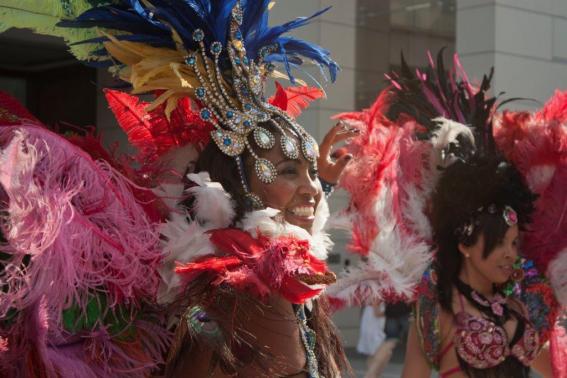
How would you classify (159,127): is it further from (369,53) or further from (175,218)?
(369,53)

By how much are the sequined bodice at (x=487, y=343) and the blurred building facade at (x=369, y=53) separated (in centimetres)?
247

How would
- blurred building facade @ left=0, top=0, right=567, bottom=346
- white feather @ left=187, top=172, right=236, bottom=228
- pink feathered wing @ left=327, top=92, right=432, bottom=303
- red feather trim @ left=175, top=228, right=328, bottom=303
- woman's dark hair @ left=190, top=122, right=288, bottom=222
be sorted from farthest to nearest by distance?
blurred building facade @ left=0, top=0, right=567, bottom=346
pink feathered wing @ left=327, top=92, right=432, bottom=303
woman's dark hair @ left=190, top=122, right=288, bottom=222
white feather @ left=187, top=172, right=236, bottom=228
red feather trim @ left=175, top=228, right=328, bottom=303

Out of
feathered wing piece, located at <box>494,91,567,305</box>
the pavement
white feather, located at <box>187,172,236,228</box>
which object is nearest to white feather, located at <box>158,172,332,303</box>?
white feather, located at <box>187,172,236,228</box>

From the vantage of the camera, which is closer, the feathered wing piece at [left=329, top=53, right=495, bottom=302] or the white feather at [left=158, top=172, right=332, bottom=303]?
the white feather at [left=158, top=172, right=332, bottom=303]

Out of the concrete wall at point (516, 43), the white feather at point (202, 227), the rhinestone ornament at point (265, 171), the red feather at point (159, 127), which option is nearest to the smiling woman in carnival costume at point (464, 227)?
the red feather at point (159, 127)

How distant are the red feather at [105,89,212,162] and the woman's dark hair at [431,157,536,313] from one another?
162 centimetres

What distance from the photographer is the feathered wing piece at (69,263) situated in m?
2.27

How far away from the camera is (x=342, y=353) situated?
3.22m

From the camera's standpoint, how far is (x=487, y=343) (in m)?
4.26

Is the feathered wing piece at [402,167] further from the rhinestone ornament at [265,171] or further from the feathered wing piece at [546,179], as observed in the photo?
the rhinestone ornament at [265,171]

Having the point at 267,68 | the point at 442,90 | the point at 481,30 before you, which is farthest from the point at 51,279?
the point at 481,30

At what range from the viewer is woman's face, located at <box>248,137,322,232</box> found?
297 cm

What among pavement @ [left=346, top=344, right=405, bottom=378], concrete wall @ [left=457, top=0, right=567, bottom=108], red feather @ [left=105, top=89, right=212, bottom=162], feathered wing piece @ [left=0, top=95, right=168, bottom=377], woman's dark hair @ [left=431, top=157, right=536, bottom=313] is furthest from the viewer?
concrete wall @ [left=457, top=0, right=567, bottom=108]

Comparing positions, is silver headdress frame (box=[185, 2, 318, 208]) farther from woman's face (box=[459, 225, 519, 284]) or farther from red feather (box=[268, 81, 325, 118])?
woman's face (box=[459, 225, 519, 284])
